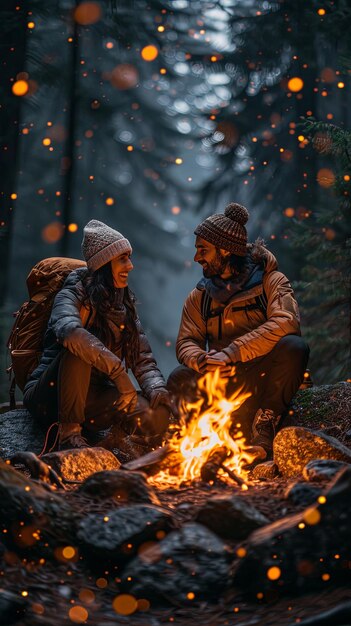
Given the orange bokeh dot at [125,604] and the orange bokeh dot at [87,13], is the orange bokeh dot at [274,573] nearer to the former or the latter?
the orange bokeh dot at [125,604]

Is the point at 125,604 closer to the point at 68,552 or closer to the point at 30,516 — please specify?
the point at 68,552

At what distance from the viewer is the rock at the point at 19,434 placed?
684cm

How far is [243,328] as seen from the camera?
6.72 metres

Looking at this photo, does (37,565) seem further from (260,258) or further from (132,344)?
(260,258)

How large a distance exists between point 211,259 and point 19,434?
2.66 metres

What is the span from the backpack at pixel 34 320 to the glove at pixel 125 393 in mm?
1112

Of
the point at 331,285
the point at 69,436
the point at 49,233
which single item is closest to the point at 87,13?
the point at 49,233

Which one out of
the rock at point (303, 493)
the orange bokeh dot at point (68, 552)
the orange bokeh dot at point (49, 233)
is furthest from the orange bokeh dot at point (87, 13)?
the orange bokeh dot at point (68, 552)

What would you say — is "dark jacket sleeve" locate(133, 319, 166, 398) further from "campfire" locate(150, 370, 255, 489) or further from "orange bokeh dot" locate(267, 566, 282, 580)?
"orange bokeh dot" locate(267, 566, 282, 580)

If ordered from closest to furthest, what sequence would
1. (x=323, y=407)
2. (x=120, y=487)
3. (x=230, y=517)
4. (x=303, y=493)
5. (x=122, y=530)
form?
(x=122, y=530) < (x=230, y=517) < (x=303, y=493) < (x=120, y=487) < (x=323, y=407)

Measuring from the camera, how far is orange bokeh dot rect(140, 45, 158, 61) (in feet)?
59.3

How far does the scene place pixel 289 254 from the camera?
1408 cm

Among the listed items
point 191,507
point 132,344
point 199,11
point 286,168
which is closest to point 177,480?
point 191,507

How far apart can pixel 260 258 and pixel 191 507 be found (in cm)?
283
